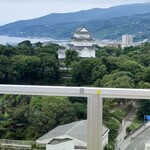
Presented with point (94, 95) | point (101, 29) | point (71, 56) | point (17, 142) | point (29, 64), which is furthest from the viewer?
point (101, 29)

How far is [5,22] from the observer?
399 cm

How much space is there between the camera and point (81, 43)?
402 cm

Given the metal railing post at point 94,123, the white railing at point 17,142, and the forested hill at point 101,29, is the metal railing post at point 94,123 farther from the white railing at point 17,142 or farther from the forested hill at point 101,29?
the forested hill at point 101,29

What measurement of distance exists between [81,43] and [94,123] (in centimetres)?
215

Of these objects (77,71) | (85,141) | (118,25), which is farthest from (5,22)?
(85,141)

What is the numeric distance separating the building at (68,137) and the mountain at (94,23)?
210 cm

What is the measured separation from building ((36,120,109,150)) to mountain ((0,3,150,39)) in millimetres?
2103

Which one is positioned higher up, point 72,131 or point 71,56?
point 71,56

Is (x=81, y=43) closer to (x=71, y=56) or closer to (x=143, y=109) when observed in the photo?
(x=71, y=56)

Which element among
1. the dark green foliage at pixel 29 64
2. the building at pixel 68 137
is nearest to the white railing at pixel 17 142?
the building at pixel 68 137

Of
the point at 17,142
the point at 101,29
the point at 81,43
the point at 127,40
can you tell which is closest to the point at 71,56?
the point at 81,43

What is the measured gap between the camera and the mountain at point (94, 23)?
4066 mm

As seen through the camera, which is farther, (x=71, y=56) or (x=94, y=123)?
(x=71, y=56)

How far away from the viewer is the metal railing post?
195cm
